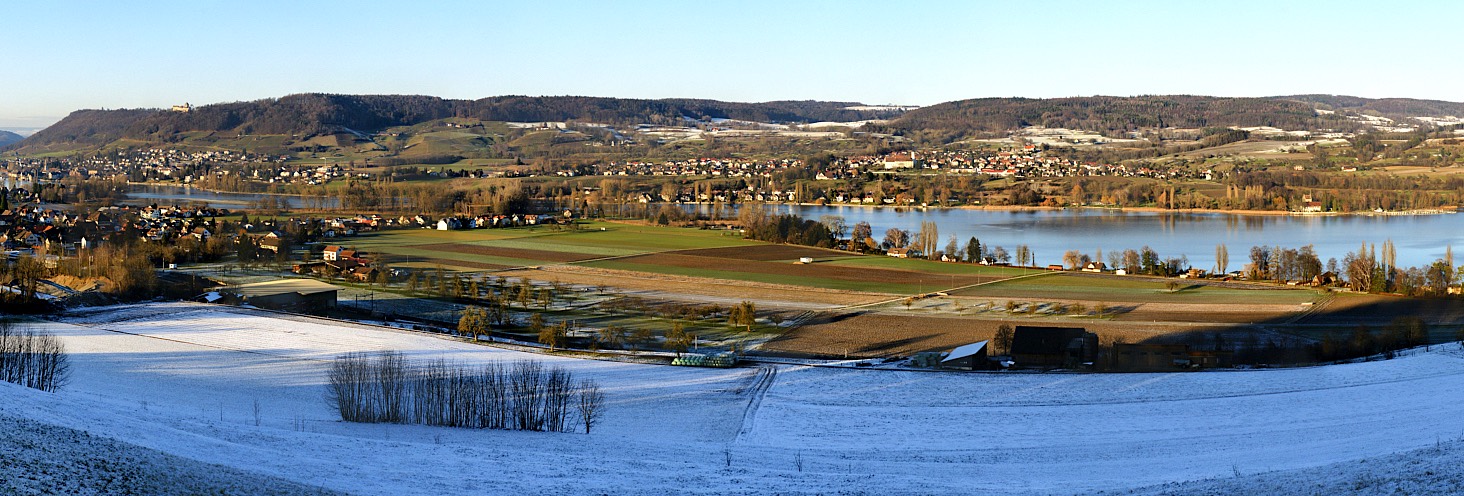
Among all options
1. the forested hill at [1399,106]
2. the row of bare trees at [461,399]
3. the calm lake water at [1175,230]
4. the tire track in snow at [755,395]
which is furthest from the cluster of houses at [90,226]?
the forested hill at [1399,106]

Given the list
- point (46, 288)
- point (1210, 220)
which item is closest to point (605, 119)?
point (1210, 220)

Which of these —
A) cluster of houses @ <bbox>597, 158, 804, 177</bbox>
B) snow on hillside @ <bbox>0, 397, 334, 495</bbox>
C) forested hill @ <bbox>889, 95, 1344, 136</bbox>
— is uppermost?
forested hill @ <bbox>889, 95, 1344, 136</bbox>

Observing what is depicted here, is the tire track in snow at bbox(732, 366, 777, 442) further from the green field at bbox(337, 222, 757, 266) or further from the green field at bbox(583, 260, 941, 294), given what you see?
the green field at bbox(337, 222, 757, 266)

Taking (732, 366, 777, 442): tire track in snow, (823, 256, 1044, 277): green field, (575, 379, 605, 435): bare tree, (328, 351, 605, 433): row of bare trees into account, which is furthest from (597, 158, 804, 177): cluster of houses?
(328, 351, 605, 433): row of bare trees

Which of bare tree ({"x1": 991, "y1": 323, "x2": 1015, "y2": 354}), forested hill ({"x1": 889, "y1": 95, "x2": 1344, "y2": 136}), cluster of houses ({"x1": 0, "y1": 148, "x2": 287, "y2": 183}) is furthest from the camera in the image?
forested hill ({"x1": 889, "y1": 95, "x2": 1344, "y2": 136})

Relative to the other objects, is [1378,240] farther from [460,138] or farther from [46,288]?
[460,138]

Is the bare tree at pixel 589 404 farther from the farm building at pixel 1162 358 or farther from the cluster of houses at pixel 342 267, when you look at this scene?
the cluster of houses at pixel 342 267

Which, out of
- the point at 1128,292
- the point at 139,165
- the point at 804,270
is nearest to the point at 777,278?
the point at 804,270
